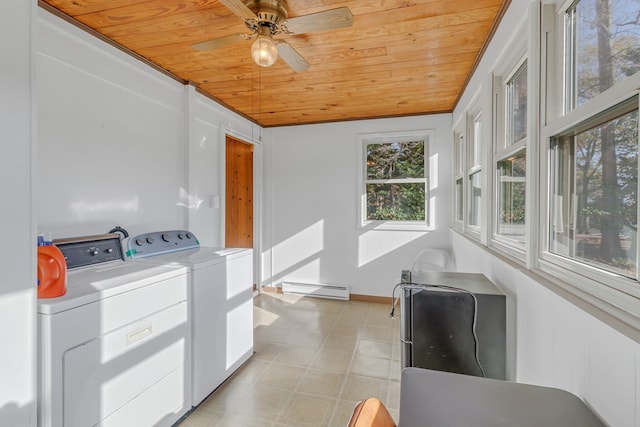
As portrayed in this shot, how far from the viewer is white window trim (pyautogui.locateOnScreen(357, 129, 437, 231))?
3.77 meters

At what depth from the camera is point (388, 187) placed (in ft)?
13.1

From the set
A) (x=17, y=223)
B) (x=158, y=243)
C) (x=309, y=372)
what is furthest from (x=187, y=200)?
(x=309, y=372)

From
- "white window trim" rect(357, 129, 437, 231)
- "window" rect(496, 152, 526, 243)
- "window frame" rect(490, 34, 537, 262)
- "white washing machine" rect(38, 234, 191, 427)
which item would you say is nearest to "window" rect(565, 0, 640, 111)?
"window frame" rect(490, 34, 537, 262)

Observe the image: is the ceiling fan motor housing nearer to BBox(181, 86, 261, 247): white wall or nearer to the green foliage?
BBox(181, 86, 261, 247): white wall

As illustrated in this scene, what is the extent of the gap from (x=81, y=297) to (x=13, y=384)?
0.34 meters

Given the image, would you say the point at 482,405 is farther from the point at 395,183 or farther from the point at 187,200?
the point at 395,183

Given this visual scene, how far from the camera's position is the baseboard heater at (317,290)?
401cm

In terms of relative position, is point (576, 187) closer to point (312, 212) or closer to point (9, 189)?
point (9, 189)

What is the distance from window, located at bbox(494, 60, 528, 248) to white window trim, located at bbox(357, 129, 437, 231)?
1.73 metres

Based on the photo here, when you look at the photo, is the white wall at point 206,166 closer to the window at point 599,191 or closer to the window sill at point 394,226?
the window sill at point 394,226

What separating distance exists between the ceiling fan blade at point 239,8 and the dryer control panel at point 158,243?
5.14 feet

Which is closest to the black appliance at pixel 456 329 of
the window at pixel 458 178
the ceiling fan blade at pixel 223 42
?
the ceiling fan blade at pixel 223 42

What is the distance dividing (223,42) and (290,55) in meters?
0.42

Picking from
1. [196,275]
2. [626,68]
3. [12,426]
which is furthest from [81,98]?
[626,68]
